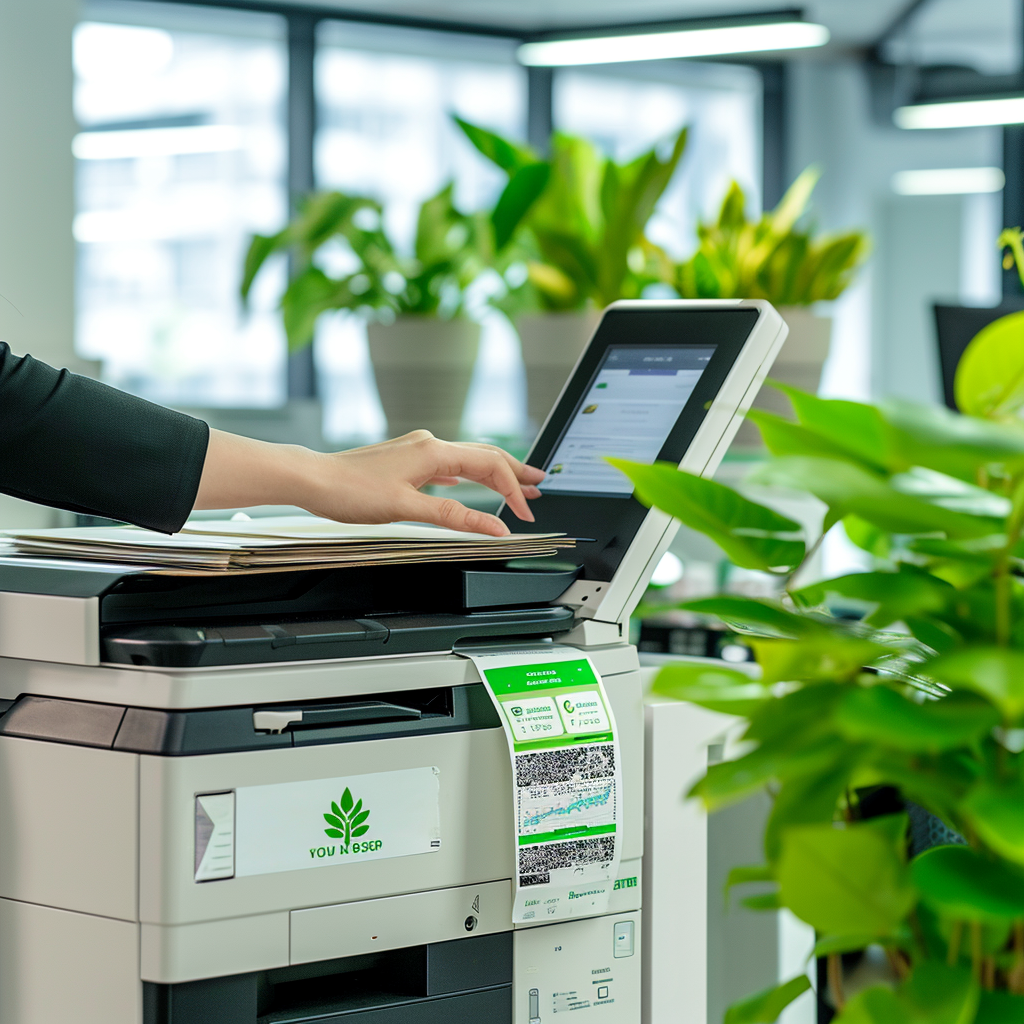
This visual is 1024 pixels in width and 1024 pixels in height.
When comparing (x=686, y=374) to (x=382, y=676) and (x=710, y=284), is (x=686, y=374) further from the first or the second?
(x=710, y=284)

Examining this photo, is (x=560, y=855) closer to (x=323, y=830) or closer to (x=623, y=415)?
(x=323, y=830)

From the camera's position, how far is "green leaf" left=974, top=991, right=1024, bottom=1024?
0.52 metres

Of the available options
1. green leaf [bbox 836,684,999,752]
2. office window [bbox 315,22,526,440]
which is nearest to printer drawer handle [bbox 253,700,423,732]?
green leaf [bbox 836,684,999,752]

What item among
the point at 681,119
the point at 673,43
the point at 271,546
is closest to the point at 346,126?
the point at 681,119

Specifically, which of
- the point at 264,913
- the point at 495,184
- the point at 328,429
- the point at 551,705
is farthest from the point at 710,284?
the point at 495,184

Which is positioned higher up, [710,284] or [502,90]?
[502,90]

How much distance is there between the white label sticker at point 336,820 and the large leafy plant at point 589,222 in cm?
121

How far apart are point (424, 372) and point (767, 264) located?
535 millimetres

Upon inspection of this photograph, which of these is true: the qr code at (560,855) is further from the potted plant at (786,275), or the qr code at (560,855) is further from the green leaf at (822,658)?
the potted plant at (786,275)

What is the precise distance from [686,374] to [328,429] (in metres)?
4.42

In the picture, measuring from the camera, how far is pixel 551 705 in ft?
2.97

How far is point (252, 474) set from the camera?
3.12 feet

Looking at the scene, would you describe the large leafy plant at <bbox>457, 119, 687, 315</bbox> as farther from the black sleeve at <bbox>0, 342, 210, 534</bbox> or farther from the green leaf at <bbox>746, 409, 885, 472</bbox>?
the green leaf at <bbox>746, 409, 885, 472</bbox>

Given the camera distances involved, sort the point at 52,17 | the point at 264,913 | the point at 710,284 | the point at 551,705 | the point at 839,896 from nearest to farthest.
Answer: the point at 839,896 < the point at 264,913 < the point at 551,705 < the point at 52,17 < the point at 710,284
